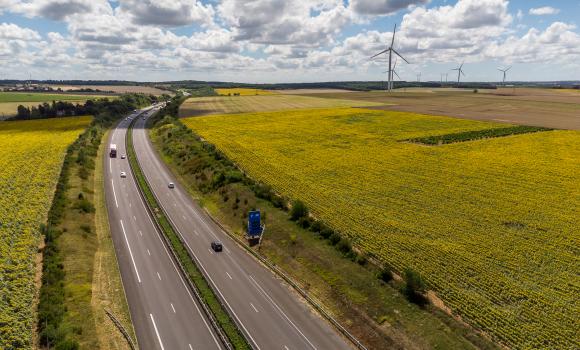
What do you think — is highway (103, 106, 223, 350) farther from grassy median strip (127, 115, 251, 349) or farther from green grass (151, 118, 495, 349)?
green grass (151, 118, 495, 349)

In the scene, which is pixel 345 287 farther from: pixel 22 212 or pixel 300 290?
pixel 22 212

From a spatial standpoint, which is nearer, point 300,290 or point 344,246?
point 300,290

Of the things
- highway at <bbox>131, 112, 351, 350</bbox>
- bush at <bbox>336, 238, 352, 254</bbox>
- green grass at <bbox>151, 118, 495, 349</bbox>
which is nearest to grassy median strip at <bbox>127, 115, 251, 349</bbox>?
highway at <bbox>131, 112, 351, 350</bbox>

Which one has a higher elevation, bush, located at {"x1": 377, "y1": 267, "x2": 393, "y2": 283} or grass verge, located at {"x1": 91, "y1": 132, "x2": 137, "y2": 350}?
bush, located at {"x1": 377, "y1": 267, "x2": 393, "y2": 283}

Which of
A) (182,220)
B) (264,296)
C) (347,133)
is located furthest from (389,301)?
(347,133)

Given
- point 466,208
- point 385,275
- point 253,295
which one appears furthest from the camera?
point 466,208

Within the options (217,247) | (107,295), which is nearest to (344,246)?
(217,247)

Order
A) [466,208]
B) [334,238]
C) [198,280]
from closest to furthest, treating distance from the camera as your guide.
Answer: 1. [198,280]
2. [334,238]
3. [466,208]

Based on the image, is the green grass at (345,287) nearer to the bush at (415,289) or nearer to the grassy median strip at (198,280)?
the bush at (415,289)

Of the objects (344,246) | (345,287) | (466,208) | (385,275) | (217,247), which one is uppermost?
(466,208)
